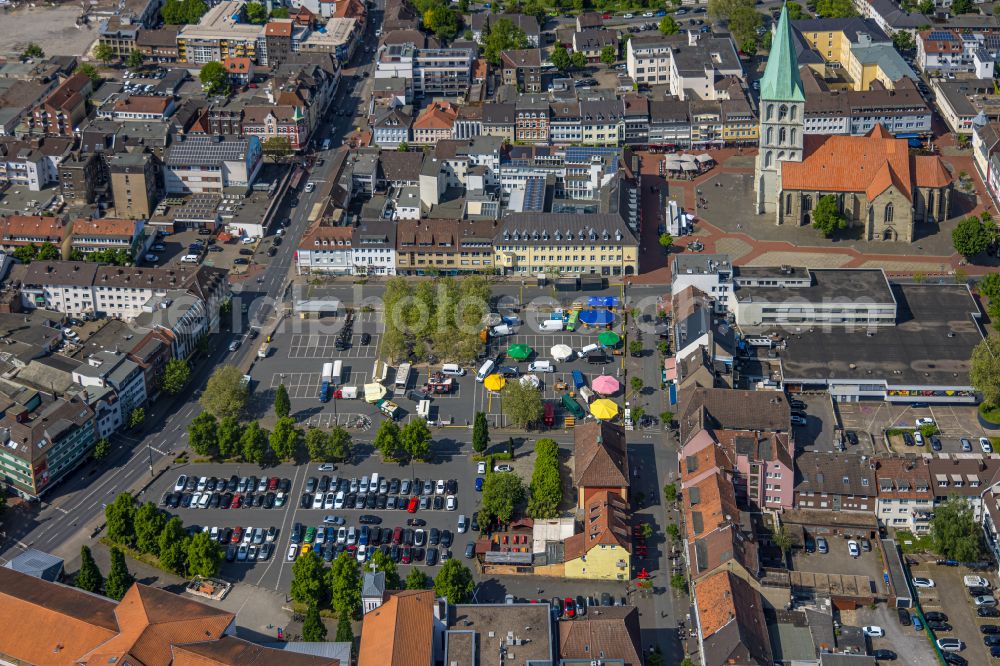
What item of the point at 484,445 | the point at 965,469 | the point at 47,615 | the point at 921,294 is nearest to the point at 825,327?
the point at 921,294

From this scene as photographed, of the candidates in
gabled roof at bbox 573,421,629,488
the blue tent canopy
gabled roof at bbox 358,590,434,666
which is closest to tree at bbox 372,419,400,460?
gabled roof at bbox 573,421,629,488

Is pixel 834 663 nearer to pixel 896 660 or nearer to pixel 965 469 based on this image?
pixel 896 660

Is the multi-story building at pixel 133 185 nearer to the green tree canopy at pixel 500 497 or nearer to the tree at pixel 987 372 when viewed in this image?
the green tree canopy at pixel 500 497

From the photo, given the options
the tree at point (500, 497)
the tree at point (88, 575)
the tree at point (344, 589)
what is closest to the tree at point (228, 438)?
the tree at point (88, 575)

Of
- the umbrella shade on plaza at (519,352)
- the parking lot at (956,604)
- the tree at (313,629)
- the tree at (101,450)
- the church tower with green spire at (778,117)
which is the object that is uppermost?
the church tower with green spire at (778,117)

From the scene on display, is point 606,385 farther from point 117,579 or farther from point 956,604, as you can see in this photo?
point 117,579

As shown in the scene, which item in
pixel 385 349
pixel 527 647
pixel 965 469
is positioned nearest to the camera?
pixel 527 647

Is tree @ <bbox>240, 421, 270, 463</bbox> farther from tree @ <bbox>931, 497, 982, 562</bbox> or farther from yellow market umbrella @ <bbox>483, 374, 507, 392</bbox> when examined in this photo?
tree @ <bbox>931, 497, 982, 562</bbox>
